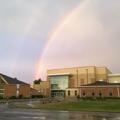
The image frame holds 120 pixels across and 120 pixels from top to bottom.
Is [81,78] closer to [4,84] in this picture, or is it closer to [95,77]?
[95,77]

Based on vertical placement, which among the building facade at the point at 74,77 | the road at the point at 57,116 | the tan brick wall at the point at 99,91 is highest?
the building facade at the point at 74,77

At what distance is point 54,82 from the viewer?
167250 mm

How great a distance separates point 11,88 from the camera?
123562 millimetres

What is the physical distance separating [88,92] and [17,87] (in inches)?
1211

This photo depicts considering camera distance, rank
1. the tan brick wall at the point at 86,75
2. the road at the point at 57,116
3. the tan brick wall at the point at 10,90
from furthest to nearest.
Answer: the tan brick wall at the point at 86,75, the tan brick wall at the point at 10,90, the road at the point at 57,116

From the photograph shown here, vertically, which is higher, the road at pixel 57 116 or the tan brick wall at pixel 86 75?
the tan brick wall at pixel 86 75

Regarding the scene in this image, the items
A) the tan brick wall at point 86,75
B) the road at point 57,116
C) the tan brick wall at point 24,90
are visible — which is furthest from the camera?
the tan brick wall at point 86,75

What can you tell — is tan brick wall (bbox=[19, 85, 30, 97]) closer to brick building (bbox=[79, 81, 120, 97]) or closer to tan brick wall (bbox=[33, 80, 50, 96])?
brick building (bbox=[79, 81, 120, 97])

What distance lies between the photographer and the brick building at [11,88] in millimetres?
122012

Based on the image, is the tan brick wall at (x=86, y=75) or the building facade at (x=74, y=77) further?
the building facade at (x=74, y=77)

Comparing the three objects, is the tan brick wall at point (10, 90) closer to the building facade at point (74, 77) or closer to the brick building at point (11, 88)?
the brick building at point (11, 88)

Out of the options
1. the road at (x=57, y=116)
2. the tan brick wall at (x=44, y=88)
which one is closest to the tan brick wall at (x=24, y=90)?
the tan brick wall at (x=44, y=88)

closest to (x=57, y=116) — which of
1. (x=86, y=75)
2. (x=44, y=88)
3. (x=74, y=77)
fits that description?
(x=86, y=75)

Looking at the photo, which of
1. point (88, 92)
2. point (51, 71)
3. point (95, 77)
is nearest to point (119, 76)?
point (95, 77)
